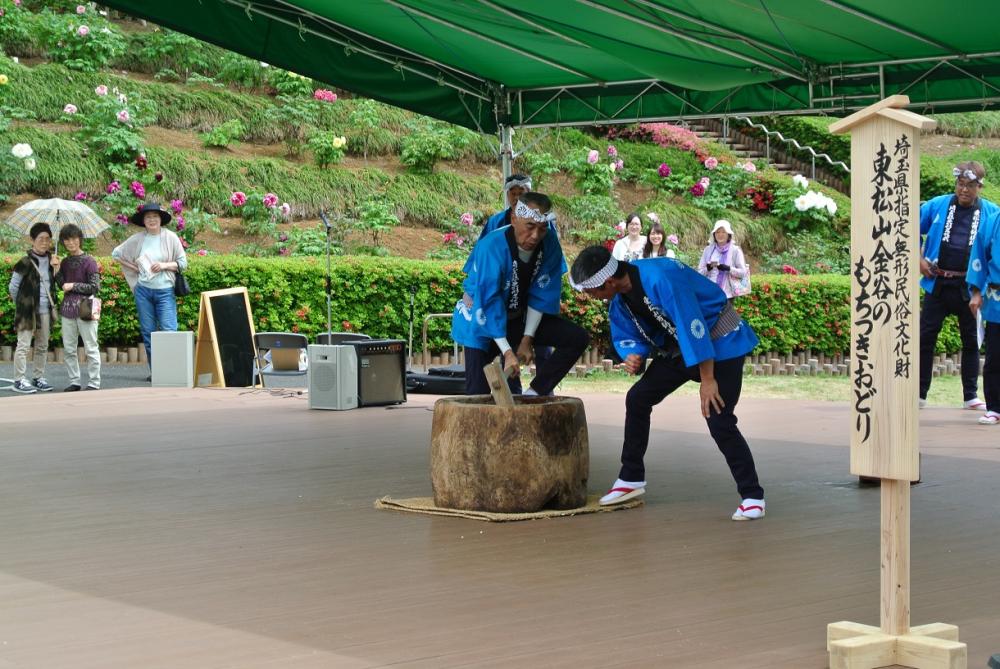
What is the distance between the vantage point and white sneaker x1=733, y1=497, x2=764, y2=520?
17.5ft

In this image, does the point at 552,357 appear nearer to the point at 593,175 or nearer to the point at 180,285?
the point at 180,285

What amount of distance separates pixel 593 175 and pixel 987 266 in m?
12.2

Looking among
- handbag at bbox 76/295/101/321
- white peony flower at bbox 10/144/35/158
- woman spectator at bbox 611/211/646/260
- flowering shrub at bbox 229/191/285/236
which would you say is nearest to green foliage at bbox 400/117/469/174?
flowering shrub at bbox 229/191/285/236

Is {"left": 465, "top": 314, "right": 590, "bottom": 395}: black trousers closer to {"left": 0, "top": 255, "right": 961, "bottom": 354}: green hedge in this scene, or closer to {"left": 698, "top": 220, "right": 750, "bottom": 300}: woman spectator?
{"left": 698, "top": 220, "right": 750, "bottom": 300}: woman spectator

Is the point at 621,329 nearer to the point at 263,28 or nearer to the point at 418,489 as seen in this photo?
→ the point at 418,489

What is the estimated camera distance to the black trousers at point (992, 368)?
8.73 metres

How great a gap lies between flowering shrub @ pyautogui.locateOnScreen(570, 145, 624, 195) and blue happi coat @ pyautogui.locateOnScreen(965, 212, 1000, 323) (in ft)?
38.9

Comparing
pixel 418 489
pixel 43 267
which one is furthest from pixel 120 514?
pixel 43 267

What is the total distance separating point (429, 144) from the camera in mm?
19672

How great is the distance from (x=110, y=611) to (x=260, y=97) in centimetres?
1777

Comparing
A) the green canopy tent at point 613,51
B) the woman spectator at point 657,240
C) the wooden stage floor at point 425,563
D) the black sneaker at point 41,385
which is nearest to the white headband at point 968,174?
the green canopy tent at point 613,51

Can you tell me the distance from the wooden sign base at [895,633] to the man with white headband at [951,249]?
5.52m

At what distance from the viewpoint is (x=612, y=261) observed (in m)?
5.17

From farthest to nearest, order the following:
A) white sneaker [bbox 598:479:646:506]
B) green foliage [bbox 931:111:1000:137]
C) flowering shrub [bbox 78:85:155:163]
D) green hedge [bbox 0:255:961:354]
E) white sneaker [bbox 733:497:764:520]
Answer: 1. green foliage [bbox 931:111:1000:137]
2. flowering shrub [bbox 78:85:155:163]
3. green hedge [bbox 0:255:961:354]
4. white sneaker [bbox 598:479:646:506]
5. white sneaker [bbox 733:497:764:520]
